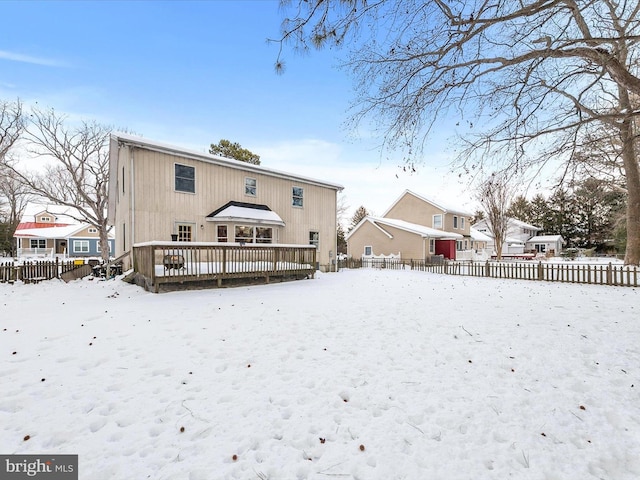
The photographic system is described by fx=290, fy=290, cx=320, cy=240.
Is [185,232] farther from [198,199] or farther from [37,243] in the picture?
[37,243]

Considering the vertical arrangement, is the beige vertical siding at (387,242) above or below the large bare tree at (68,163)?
below

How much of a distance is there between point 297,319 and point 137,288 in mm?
6121

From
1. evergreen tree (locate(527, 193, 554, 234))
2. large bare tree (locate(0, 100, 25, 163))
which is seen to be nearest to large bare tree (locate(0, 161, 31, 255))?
large bare tree (locate(0, 100, 25, 163))

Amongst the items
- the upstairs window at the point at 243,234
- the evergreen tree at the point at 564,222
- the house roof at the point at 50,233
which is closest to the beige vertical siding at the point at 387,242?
the upstairs window at the point at 243,234

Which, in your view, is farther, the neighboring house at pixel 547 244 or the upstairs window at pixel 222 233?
the neighboring house at pixel 547 244

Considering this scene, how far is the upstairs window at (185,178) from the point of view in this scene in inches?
491

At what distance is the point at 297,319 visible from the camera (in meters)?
5.96

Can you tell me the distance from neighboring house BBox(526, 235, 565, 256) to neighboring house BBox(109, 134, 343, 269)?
3886cm

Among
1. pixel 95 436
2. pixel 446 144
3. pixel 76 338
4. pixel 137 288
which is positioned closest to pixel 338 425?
pixel 95 436

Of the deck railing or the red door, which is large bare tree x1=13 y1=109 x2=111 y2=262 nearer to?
the deck railing

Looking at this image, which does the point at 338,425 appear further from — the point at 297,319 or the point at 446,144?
the point at 446,144

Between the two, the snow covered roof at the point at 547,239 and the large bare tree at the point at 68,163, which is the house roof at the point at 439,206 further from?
the large bare tree at the point at 68,163

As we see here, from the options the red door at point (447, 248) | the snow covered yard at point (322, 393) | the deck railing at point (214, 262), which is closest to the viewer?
the snow covered yard at point (322, 393)

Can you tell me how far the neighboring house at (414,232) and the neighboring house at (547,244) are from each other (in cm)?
1774
